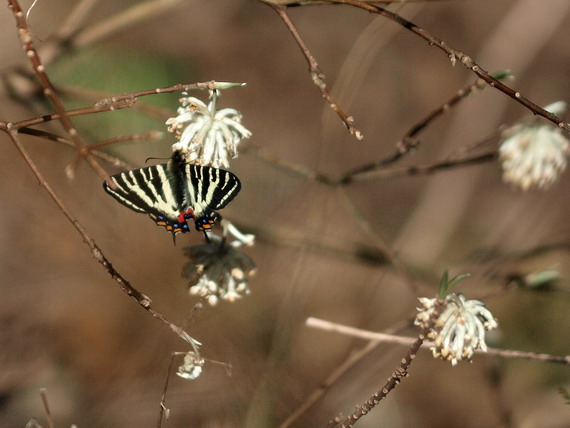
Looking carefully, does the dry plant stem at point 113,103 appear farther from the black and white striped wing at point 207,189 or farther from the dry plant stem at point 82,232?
the black and white striped wing at point 207,189

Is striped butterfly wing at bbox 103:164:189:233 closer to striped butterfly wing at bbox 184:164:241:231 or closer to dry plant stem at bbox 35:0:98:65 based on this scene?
striped butterfly wing at bbox 184:164:241:231

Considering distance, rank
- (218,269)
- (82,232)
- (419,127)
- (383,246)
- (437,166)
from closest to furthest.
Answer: (82,232), (218,269), (419,127), (437,166), (383,246)

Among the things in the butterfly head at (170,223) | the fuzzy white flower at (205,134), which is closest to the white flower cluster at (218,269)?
the butterfly head at (170,223)

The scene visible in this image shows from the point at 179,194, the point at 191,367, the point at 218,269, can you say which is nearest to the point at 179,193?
the point at 179,194

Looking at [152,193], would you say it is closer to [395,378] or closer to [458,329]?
[395,378]

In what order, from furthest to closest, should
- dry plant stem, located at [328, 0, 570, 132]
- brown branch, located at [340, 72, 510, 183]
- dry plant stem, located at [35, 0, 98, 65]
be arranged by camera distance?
dry plant stem, located at [35, 0, 98, 65]
brown branch, located at [340, 72, 510, 183]
dry plant stem, located at [328, 0, 570, 132]

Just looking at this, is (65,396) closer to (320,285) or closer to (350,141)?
(320,285)

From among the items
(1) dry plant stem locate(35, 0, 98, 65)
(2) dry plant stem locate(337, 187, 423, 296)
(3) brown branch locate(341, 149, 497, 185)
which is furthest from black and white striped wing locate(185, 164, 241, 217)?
(1) dry plant stem locate(35, 0, 98, 65)
